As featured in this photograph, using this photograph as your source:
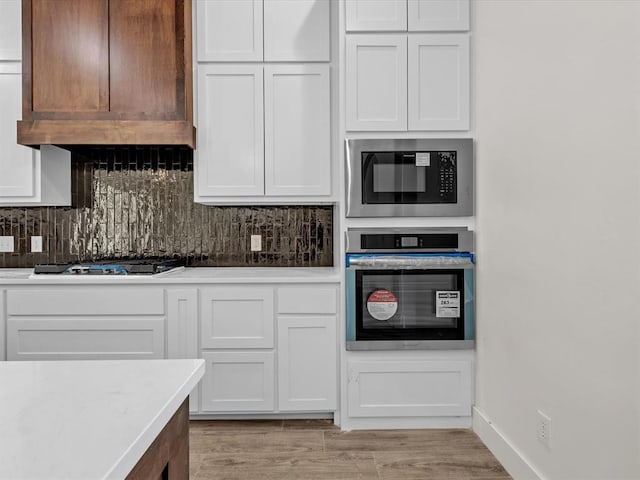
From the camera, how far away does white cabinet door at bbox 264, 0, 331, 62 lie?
294cm

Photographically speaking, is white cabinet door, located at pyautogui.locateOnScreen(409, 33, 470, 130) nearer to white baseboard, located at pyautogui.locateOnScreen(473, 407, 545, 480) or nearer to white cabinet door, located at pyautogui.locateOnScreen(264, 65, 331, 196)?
white cabinet door, located at pyautogui.locateOnScreen(264, 65, 331, 196)

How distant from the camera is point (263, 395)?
273cm

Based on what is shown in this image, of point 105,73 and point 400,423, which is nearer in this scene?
point 400,423

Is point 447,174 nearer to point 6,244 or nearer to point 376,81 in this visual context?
point 376,81

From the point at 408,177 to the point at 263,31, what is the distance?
4.08ft

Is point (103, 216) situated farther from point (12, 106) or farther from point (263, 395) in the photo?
point (263, 395)

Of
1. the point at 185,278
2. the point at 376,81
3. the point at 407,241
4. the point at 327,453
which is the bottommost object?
the point at 327,453

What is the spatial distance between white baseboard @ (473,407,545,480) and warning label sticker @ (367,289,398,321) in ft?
2.28

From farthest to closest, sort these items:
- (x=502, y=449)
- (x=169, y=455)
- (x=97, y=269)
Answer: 1. (x=97, y=269)
2. (x=502, y=449)
3. (x=169, y=455)

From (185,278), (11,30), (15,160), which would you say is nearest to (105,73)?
(11,30)

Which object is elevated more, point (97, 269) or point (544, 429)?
point (97, 269)

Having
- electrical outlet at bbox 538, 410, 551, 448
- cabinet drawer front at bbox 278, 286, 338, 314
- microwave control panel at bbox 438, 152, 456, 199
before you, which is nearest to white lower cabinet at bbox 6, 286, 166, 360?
cabinet drawer front at bbox 278, 286, 338, 314

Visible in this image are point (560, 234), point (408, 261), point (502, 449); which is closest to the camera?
point (560, 234)

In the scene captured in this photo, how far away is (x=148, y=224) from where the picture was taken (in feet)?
11.0
